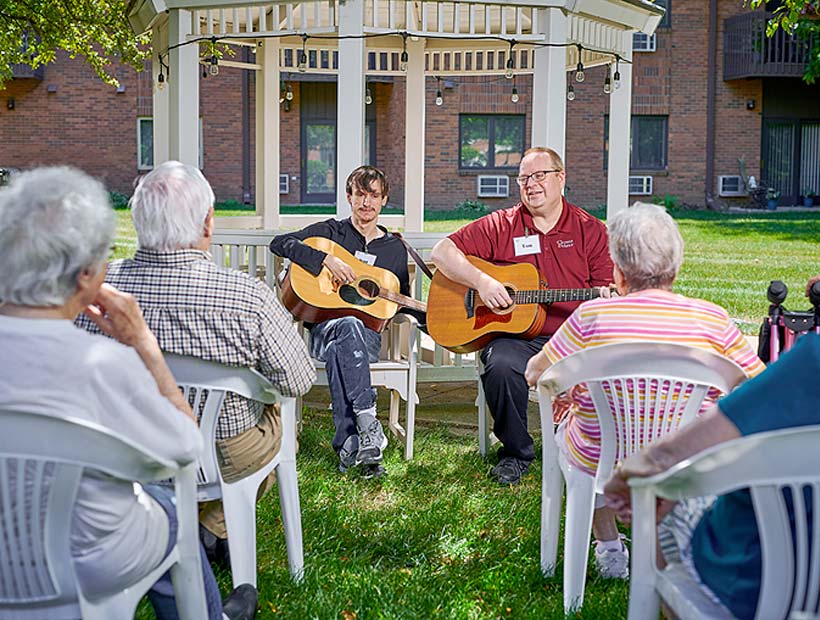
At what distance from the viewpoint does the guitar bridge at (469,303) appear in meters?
5.12

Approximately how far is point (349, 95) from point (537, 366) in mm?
2973

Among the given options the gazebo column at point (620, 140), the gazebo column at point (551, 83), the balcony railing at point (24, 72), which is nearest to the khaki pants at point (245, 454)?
the gazebo column at point (551, 83)

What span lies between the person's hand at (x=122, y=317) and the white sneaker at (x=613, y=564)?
5.89 ft

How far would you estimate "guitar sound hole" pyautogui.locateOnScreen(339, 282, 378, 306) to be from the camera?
538cm

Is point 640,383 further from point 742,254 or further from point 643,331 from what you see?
point 742,254

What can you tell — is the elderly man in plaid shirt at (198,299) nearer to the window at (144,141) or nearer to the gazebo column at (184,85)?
the gazebo column at (184,85)

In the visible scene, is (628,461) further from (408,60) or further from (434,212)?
(434,212)

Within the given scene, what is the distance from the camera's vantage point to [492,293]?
16.3 feet

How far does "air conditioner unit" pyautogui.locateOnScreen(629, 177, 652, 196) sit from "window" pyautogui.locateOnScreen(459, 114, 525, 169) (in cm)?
251

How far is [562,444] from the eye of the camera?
349cm

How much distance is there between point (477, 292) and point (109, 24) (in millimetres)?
8530

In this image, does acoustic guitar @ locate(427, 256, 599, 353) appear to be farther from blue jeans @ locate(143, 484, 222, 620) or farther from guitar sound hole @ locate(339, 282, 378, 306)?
blue jeans @ locate(143, 484, 222, 620)

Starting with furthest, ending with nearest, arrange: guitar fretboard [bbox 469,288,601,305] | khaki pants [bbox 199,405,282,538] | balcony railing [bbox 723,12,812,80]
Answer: balcony railing [bbox 723,12,812,80] < guitar fretboard [bbox 469,288,601,305] < khaki pants [bbox 199,405,282,538]

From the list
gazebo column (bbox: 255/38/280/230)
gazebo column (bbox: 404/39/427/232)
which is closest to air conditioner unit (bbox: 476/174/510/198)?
gazebo column (bbox: 404/39/427/232)
